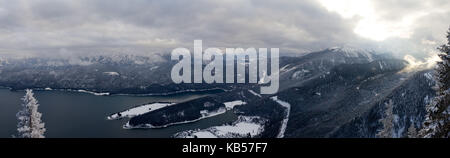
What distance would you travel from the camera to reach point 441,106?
23.6 meters

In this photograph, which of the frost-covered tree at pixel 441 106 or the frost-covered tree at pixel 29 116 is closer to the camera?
the frost-covered tree at pixel 441 106

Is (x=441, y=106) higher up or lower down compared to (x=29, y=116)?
higher up

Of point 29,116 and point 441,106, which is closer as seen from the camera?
point 441,106

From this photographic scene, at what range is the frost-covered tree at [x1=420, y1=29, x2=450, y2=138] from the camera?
75.0ft

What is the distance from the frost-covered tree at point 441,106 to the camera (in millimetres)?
22873

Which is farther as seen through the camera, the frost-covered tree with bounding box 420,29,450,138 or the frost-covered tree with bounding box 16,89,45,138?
the frost-covered tree with bounding box 16,89,45,138
